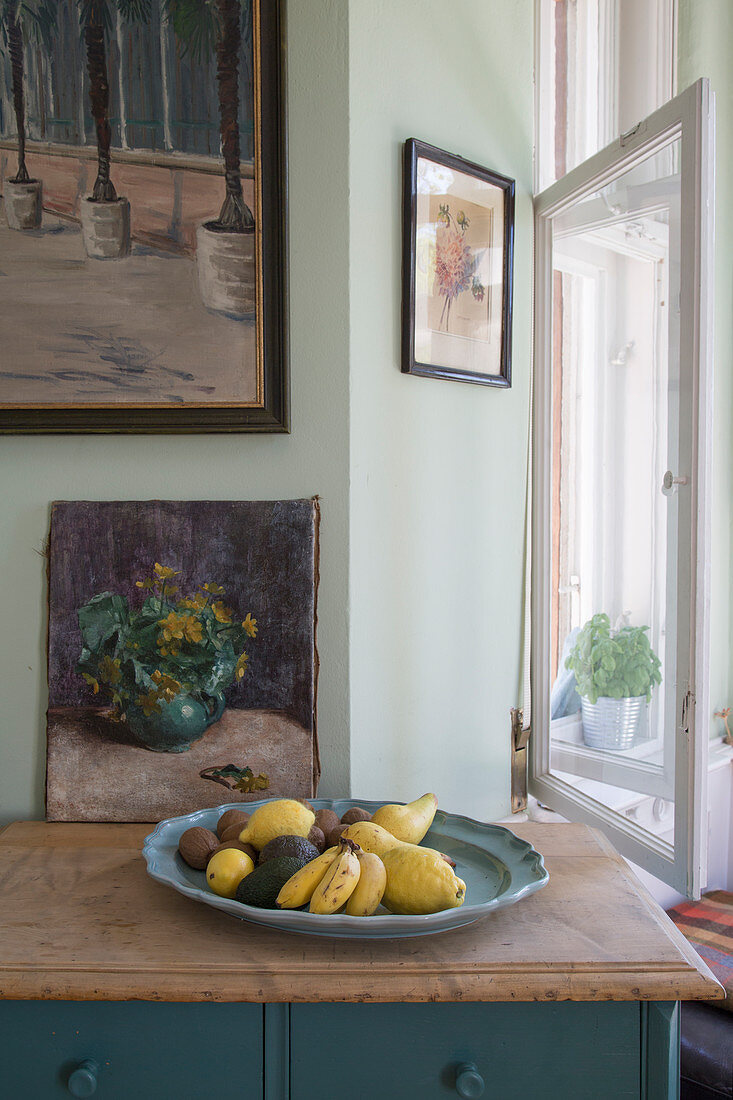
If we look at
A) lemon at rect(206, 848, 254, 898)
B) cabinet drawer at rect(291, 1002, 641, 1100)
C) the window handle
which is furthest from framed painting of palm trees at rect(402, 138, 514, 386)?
cabinet drawer at rect(291, 1002, 641, 1100)

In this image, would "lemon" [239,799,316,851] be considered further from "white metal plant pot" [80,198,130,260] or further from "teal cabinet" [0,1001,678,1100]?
"white metal plant pot" [80,198,130,260]

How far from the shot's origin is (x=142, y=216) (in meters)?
1.37

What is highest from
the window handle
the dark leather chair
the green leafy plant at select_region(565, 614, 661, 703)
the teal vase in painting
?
the window handle

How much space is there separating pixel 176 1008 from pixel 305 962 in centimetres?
17

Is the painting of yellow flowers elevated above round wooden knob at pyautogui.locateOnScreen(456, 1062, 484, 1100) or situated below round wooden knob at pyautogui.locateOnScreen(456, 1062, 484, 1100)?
above

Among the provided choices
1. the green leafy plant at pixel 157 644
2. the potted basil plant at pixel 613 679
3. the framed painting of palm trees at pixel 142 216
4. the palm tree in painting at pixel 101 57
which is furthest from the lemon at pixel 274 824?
the palm tree in painting at pixel 101 57

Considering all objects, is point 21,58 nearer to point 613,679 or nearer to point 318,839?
point 318,839

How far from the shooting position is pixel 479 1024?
38.8 inches

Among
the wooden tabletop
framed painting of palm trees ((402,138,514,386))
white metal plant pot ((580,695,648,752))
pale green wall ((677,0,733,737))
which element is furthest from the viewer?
pale green wall ((677,0,733,737))

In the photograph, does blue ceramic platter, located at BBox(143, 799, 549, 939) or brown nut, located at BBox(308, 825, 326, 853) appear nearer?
blue ceramic platter, located at BBox(143, 799, 549, 939)

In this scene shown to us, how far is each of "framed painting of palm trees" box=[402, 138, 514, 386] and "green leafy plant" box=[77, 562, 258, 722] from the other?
570 mm

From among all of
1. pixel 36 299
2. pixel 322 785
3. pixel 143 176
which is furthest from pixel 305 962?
pixel 143 176

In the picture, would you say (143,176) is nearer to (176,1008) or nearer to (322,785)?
(322,785)

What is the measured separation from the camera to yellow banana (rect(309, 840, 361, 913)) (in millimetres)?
993
